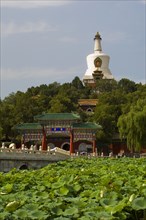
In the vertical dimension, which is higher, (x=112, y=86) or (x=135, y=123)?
(x=112, y=86)

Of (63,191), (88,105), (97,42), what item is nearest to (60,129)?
(88,105)

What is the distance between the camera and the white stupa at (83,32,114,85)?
237 ft

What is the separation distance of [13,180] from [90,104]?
46.9 m

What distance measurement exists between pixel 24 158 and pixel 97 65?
1892 inches

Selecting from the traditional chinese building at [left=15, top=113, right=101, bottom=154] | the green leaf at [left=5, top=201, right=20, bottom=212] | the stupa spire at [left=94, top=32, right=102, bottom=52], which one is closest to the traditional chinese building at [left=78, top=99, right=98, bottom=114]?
the traditional chinese building at [left=15, top=113, right=101, bottom=154]

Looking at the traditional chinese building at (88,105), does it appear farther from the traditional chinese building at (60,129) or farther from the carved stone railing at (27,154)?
the carved stone railing at (27,154)

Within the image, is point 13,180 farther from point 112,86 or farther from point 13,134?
point 112,86

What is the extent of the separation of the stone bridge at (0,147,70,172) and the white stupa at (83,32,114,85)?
39.5m

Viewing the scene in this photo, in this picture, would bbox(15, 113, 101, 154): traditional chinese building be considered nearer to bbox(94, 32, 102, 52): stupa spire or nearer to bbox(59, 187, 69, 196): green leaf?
bbox(59, 187, 69, 196): green leaf

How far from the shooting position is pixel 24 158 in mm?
29250

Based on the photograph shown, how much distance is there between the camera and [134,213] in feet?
18.0

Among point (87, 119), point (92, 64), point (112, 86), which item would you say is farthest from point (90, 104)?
point (92, 64)

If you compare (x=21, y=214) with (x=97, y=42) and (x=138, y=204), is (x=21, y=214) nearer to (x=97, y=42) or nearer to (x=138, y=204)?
(x=138, y=204)

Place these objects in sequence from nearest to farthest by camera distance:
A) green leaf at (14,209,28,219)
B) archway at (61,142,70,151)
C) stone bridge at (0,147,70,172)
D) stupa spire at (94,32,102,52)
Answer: green leaf at (14,209,28,219) < stone bridge at (0,147,70,172) < archway at (61,142,70,151) < stupa spire at (94,32,102,52)
